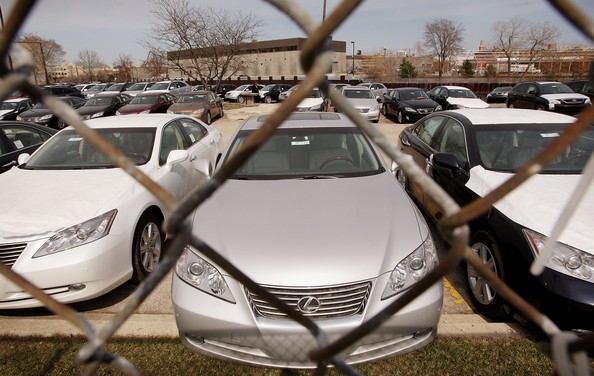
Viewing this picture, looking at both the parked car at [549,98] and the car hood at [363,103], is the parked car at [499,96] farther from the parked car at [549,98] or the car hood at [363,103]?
the car hood at [363,103]

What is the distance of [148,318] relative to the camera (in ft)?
9.84

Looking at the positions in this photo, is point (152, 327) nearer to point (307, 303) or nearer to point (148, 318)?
point (148, 318)

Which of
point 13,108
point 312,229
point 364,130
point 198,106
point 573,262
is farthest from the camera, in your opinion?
point 198,106

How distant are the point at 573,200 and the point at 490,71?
5315 cm

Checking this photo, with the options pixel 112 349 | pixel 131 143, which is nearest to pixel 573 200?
pixel 112 349

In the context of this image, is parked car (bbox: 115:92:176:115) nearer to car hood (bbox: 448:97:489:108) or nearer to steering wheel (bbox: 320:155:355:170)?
car hood (bbox: 448:97:489:108)

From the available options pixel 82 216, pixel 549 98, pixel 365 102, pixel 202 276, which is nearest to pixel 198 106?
pixel 365 102

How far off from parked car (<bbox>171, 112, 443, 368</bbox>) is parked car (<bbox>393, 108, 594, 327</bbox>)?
26.0 inches

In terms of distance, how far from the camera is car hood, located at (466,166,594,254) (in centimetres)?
254

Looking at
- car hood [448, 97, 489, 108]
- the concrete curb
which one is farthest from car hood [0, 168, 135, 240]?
car hood [448, 97, 489, 108]

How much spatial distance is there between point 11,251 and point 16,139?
13.3ft

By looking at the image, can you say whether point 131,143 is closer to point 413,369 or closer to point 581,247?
point 413,369

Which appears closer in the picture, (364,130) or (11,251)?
(364,130)

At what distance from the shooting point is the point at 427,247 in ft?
8.66
